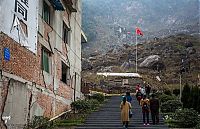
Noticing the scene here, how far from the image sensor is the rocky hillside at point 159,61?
63619mm

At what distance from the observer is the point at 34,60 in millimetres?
17062

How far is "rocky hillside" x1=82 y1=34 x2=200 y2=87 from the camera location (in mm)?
63619

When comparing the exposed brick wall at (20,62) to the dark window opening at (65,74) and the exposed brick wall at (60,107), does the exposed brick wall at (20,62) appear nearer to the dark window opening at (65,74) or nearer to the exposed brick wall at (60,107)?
the exposed brick wall at (60,107)

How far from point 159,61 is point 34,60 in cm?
5678

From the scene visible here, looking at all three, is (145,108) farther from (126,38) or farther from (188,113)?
(126,38)

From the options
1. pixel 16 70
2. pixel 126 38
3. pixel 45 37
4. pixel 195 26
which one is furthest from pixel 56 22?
pixel 195 26

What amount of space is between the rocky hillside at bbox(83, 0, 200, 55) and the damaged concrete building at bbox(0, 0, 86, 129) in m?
79.5

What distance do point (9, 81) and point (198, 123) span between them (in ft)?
30.7

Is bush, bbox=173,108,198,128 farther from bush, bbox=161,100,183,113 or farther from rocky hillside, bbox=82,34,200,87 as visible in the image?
rocky hillside, bbox=82,34,200,87

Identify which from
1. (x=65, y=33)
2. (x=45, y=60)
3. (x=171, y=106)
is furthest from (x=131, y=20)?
(x=45, y=60)

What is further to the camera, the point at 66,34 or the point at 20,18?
the point at 66,34

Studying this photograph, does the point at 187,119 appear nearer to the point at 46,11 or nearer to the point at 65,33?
the point at 46,11

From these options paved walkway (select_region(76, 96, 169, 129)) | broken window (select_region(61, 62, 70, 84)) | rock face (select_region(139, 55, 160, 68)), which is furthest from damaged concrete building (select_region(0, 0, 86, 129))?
rock face (select_region(139, 55, 160, 68))

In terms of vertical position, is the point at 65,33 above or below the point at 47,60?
above
